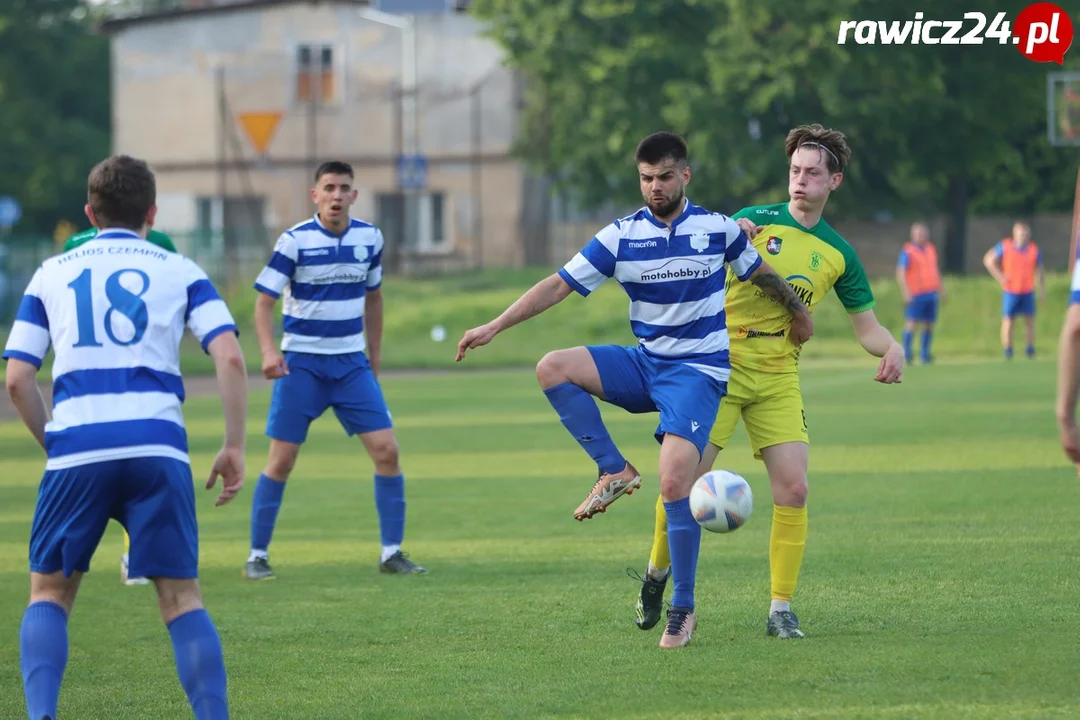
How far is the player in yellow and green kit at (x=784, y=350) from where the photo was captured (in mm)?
7281

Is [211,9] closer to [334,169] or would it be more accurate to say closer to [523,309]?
[334,169]

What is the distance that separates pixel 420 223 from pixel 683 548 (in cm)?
3998

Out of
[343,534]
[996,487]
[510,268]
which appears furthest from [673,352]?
[510,268]

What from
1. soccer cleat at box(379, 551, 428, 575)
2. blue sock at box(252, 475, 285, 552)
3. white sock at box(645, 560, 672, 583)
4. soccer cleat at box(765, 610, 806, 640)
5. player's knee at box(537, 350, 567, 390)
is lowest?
soccer cleat at box(379, 551, 428, 575)

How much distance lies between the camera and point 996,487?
12023mm

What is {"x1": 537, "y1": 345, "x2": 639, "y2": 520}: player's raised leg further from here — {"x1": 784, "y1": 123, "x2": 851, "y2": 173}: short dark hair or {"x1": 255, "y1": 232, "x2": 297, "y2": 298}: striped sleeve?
{"x1": 255, "y1": 232, "x2": 297, "y2": 298}: striped sleeve

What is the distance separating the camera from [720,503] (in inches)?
276

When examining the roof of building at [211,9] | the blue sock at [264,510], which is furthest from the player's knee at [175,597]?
the roof of building at [211,9]

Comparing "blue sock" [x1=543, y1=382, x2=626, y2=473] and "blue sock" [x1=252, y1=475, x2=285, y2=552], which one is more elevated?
"blue sock" [x1=543, y1=382, x2=626, y2=473]

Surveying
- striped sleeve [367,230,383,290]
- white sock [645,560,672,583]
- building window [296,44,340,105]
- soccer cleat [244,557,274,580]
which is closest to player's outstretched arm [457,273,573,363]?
white sock [645,560,672,583]

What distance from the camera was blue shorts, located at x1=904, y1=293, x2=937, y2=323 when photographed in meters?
27.2

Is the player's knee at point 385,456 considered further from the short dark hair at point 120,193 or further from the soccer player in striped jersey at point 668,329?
the short dark hair at point 120,193

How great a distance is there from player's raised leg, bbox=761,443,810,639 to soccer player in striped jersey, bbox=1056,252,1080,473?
1919 mm

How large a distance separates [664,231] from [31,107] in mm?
56020
